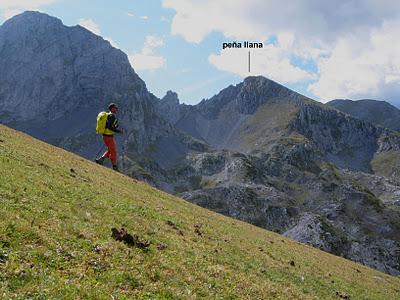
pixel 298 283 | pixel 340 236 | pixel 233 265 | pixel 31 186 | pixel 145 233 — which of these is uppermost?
pixel 31 186

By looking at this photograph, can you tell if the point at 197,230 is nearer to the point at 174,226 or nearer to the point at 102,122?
the point at 174,226

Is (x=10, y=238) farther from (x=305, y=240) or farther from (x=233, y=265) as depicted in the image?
(x=305, y=240)

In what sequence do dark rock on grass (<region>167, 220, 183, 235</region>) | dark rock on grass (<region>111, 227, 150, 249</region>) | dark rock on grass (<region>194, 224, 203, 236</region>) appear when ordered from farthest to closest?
dark rock on grass (<region>194, 224, 203, 236</region>) → dark rock on grass (<region>167, 220, 183, 235</region>) → dark rock on grass (<region>111, 227, 150, 249</region>)

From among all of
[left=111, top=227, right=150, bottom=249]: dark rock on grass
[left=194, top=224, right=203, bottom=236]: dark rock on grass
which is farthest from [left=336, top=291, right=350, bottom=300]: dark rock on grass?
[left=111, top=227, right=150, bottom=249]: dark rock on grass

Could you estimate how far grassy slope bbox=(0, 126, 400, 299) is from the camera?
520 inches

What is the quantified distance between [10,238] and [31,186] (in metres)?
7.63

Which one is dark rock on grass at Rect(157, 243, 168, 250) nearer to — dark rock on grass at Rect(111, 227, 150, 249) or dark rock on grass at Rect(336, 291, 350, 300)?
dark rock on grass at Rect(111, 227, 150, 249)

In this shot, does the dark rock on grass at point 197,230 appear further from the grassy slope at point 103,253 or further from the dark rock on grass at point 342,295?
the dark rock on grass at point 342,295

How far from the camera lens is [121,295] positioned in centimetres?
1317

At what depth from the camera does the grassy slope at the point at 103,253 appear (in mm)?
13211

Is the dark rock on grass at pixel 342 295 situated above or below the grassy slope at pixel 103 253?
below

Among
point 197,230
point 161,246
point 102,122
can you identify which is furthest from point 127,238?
point 102,122

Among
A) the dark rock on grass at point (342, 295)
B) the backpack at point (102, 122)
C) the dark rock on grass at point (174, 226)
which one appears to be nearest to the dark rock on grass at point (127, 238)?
the dark rock on grass at point (174, 226)

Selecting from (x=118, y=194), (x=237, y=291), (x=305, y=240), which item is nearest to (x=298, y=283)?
(x=237, y=291)
